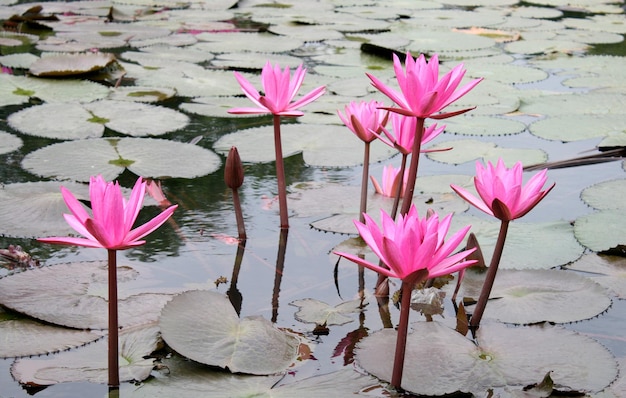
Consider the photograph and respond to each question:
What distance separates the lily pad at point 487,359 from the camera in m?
1.24

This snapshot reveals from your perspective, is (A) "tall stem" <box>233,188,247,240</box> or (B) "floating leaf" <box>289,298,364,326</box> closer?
(B) "floating leaf" <box>289,298,364,326</box>

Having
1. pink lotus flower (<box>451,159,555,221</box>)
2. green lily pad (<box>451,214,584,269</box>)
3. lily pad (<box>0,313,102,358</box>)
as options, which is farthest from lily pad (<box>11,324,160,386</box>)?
green lily pad (<box>451,214,584,269</box>)

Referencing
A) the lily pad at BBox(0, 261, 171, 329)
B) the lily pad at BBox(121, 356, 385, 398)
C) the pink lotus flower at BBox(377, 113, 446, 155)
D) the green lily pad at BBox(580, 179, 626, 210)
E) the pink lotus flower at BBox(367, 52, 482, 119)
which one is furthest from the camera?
the green lily pad at BBox(580, 179, 626, 210)

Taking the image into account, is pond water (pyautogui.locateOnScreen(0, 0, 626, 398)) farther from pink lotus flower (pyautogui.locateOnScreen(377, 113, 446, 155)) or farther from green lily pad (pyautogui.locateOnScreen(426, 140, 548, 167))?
pink lotus flower (pyautogui.locateOnScreen(377, 113, 446, 155))

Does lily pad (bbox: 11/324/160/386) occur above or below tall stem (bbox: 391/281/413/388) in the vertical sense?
below

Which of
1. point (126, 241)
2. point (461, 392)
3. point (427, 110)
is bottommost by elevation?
point (461, 392)

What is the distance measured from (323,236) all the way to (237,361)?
25.5 inches

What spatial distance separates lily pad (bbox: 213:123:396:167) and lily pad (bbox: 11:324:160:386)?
114cm

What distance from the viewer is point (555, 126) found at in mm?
2766

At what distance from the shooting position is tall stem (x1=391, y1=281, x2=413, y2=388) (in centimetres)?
112

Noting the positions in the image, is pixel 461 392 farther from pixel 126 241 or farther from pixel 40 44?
pixel 40 44

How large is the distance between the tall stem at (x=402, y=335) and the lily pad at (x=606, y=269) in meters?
0.60

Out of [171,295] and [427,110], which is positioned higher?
[427,110]

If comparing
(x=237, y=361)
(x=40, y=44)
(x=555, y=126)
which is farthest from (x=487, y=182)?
(x=40, y=44)
